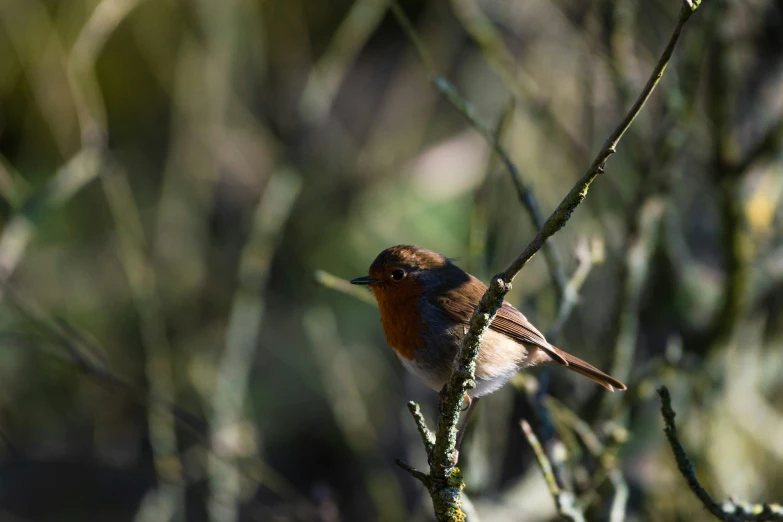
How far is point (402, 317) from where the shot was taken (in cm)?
265

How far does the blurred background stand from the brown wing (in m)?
0.09

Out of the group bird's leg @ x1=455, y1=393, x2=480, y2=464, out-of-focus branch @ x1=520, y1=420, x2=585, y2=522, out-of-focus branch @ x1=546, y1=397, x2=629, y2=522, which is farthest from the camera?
bird's leg @ x1=455, y1=393, x2=480, y2=464

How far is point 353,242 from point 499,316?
2797mm

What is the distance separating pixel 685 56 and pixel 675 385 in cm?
139

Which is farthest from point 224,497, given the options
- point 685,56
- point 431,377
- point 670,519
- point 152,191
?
point 152,191

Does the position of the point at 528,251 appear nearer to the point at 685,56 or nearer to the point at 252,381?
the point at 685,56

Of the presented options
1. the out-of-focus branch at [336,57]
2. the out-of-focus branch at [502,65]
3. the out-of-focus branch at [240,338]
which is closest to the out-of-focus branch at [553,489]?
the out-of-focus branch at [502,65]

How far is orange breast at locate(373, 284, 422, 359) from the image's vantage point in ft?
8.42

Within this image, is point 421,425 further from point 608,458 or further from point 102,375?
point 102,375

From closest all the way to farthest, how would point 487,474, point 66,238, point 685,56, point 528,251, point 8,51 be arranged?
1. point 528,251
2. point 487,474
3. point 685,56
4. point 8,51
5. point 66,238

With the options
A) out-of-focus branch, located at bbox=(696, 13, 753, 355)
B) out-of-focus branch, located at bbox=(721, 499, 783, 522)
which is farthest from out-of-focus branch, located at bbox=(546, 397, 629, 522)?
out-of-focus branch, located at bbox=(696, 13, 753, 355)

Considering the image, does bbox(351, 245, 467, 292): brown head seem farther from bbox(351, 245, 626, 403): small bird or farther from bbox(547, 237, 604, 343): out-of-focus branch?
bbox(547, 237, 604, 343): out-of-focus branch

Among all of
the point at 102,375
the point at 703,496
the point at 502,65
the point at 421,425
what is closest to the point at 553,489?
the point at 703,496

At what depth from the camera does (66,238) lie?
560cm
